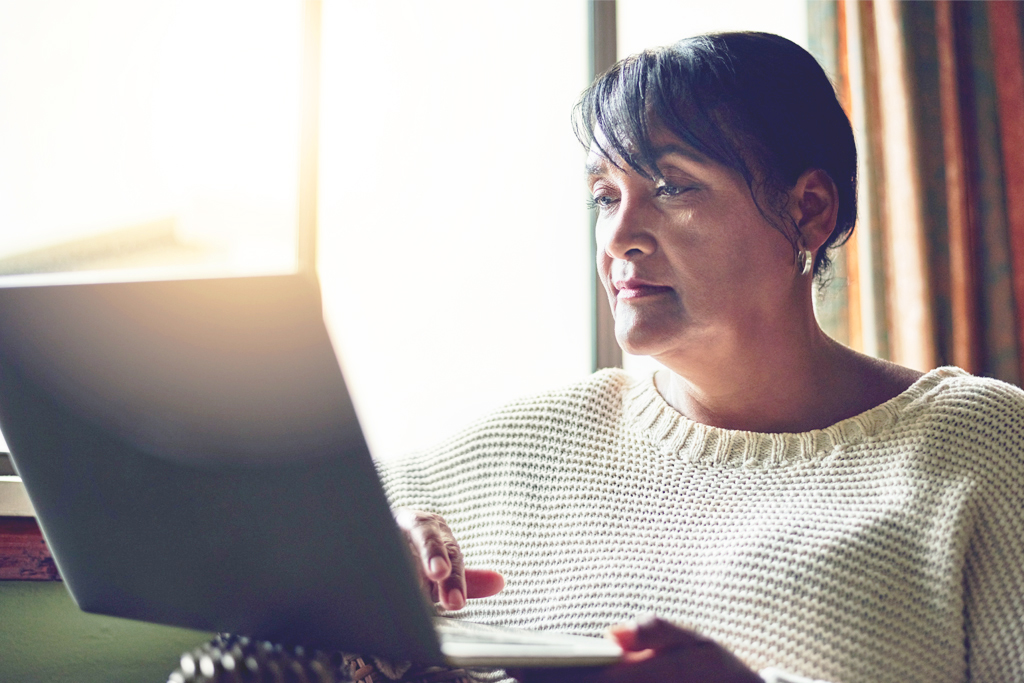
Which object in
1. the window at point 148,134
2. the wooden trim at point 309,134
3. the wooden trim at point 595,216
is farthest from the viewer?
the wooden trim at point 595,216

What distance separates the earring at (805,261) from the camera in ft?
3.41

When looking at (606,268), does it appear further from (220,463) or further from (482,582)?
(220,463)

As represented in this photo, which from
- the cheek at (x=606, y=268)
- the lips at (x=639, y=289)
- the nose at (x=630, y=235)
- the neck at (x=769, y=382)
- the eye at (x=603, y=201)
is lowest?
the neck at (x=769, y=382)

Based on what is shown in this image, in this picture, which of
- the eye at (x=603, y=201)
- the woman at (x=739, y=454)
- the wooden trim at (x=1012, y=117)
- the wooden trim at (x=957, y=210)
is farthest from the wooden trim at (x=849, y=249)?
the eye at (x=603, y=201)

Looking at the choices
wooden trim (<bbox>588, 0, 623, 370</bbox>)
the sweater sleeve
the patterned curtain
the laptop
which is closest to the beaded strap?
the laptop

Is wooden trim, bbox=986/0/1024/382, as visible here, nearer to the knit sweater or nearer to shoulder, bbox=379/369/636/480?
the knit sweater

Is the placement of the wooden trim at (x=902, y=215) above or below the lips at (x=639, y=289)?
above

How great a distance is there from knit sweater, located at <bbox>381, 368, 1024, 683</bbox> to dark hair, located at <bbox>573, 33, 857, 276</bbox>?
29 centimetres

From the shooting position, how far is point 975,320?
1.76 meters

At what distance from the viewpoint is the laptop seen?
0.43 metres

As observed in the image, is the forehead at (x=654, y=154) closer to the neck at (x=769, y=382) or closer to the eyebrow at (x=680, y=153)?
the eyebrow at (x=680, y=153)

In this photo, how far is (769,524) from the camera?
0.85 m

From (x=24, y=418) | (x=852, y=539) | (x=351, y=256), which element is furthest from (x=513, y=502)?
(x=351, y=256)

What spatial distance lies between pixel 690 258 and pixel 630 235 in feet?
0.26
